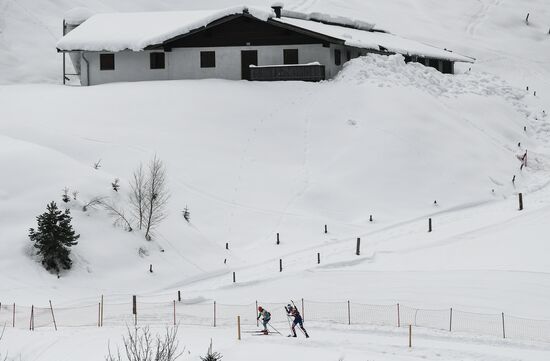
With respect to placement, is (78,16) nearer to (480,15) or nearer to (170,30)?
(170,30)

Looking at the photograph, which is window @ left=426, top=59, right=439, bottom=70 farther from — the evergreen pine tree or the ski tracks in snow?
the evergreen pine tree

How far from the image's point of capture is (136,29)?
177ft

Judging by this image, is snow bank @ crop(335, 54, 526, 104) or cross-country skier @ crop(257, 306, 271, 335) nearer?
cross-country skier @ crop(257, 306, 271, 335)

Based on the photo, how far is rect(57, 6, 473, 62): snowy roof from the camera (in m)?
50.7

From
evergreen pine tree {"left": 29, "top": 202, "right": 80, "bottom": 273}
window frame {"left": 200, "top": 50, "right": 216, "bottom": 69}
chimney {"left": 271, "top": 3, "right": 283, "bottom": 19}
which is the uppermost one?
chimney {"left": 271, "top": 3, "right": 283, "bottom": 19}

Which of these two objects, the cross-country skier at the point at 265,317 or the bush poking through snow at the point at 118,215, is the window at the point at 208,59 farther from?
the cross-country skier at the point at 265,317

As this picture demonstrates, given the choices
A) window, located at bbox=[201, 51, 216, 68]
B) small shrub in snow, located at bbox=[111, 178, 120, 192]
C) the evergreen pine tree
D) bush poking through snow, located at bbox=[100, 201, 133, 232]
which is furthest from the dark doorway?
the evergreen pine tree

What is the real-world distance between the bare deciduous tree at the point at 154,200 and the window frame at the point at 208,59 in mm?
15507

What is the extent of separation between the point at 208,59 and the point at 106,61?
22.5 feet

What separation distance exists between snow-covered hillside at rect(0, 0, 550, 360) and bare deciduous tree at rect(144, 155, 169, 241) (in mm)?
645

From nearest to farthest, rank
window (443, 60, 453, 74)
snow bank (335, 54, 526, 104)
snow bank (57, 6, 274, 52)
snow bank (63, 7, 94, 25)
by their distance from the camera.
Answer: snow bank (57, 6, 274, 52), snow bank (335, 54, 526, 104), snow bank (63, 7, 94, 25), window (443, 60, 453, 74)

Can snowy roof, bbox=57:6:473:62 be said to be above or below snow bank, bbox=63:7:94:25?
below

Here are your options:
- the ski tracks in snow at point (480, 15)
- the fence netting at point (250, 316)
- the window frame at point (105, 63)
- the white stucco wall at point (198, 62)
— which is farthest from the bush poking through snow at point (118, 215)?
the ski tracks in snow at point (480, 15)

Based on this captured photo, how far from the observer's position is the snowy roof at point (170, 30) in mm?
50656
